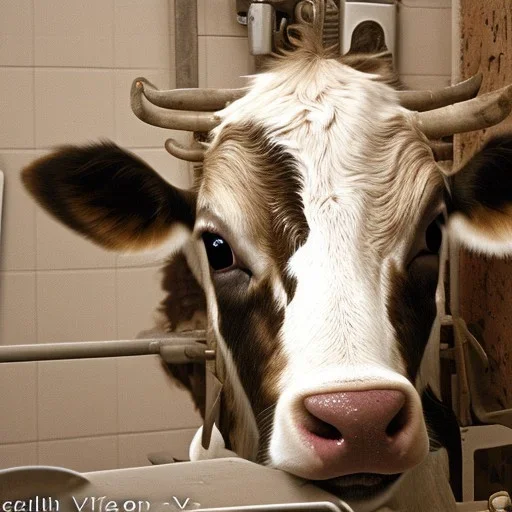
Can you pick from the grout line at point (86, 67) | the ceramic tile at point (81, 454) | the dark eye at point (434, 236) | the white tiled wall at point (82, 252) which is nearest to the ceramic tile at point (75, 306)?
the white tiled wall at point (82, 252)

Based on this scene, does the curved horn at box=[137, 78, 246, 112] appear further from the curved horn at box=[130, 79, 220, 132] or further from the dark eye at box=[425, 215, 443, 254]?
the dark eye at box=[425, 215, 443, 254]

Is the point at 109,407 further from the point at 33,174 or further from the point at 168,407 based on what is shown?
the point at 33,174

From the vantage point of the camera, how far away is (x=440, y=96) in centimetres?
77

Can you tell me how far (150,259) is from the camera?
0.76 meters

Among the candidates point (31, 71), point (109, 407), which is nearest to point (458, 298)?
point (109, 407)

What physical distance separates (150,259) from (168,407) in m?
0.16

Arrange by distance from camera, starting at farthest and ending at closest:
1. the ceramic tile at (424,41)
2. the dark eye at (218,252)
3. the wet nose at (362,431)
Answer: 1. the ceramic tile at (424,41)
2. the dark eye at (218,252)
3. the wet nose at (362,431)

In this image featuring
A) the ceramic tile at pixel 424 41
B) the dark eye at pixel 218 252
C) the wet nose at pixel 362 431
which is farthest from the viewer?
the ceramic tile at pixel 424 41

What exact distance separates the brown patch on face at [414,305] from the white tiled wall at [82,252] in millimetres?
A: 241

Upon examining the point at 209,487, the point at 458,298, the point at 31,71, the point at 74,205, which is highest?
the point at 31,71

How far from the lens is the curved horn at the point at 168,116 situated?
730mm

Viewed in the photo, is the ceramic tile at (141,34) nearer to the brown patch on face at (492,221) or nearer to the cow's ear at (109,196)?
the cow's ear at (109,196)

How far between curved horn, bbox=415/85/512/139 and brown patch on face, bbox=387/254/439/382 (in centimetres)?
13

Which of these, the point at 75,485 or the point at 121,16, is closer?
the point at 75,485
